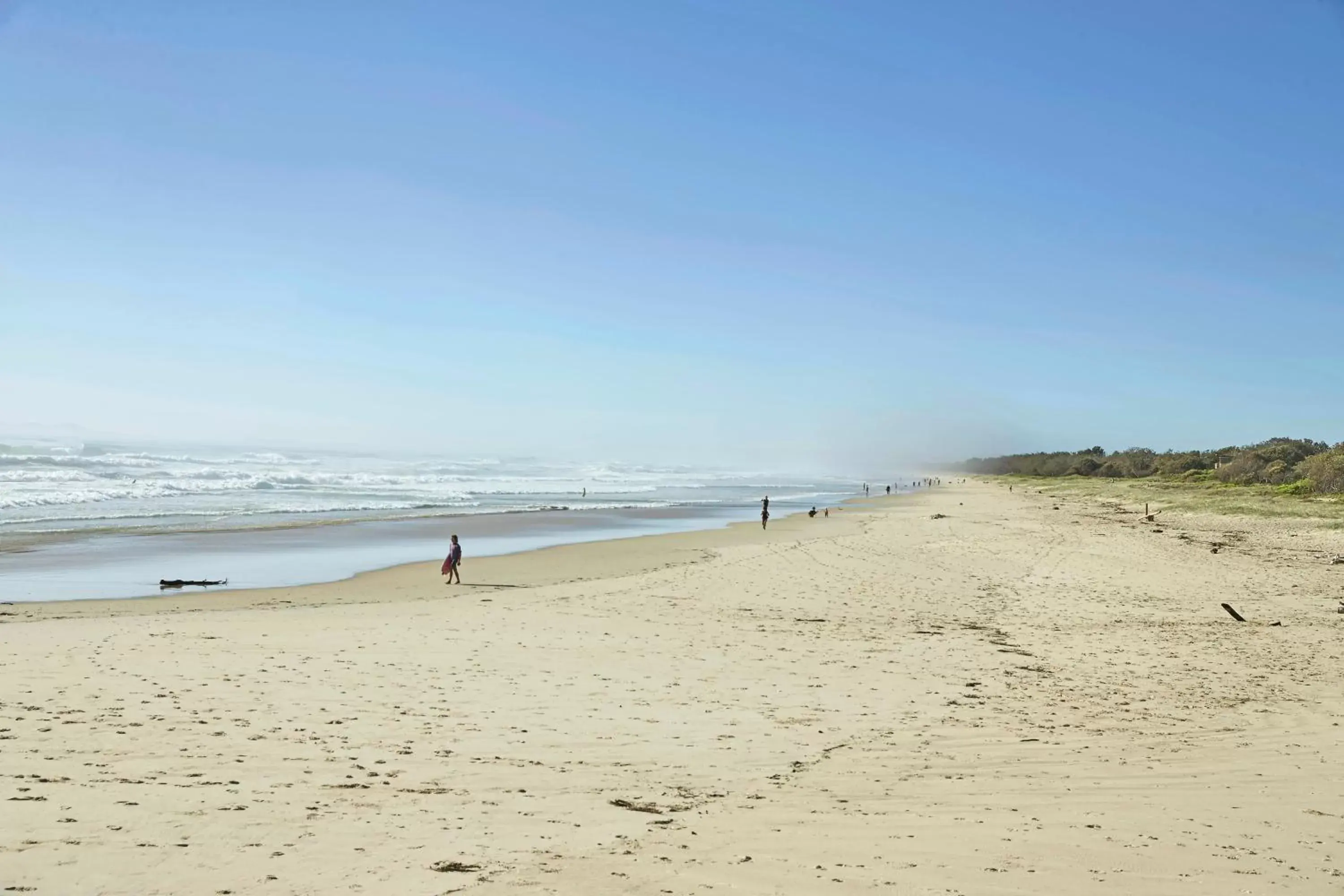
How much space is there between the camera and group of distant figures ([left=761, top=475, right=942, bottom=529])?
40.3 m

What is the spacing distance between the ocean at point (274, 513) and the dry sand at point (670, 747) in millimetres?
6237

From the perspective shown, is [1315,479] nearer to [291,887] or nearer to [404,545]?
[404,545]

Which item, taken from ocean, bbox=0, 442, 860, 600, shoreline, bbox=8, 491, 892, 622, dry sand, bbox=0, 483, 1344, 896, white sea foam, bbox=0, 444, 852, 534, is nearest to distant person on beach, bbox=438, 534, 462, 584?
shoreline, bbox=8, 491, 892, 622

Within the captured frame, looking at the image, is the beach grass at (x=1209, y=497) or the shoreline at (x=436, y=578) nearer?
the shoreline at (x=436, y=578)

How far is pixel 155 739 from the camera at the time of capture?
855 centimetres

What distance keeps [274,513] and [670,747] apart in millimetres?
37915

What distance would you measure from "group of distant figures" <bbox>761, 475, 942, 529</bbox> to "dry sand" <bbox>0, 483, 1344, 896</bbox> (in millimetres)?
21669

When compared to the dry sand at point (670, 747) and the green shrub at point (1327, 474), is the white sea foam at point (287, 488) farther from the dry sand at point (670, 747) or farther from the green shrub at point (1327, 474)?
the green shrub at point (1327, 474)

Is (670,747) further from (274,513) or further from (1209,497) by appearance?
(1209,497)

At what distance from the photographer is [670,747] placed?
29.3 feet

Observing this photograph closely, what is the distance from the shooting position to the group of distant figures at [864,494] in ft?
132

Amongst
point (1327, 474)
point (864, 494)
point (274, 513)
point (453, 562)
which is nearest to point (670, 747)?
point (453, 562)

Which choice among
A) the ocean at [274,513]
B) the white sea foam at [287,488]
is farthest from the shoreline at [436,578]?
the white sea foam at [287,488]

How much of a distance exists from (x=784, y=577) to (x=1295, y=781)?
14912 mm
